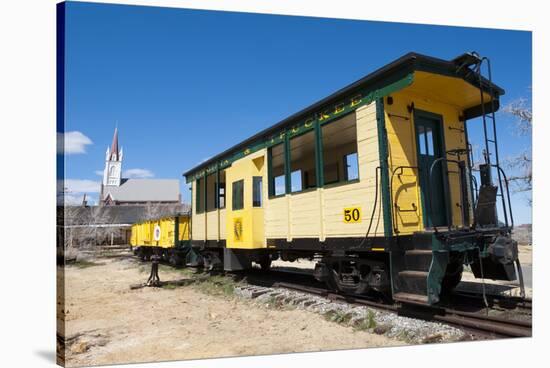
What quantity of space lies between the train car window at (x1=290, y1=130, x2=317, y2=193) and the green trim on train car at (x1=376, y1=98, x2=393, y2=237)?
5.71 feet

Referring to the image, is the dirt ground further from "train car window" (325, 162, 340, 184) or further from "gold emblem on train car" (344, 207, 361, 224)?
"train car window" (325, 162, 340, 184)

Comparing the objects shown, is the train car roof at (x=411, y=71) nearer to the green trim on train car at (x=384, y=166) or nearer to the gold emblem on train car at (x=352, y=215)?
the green trim on train car at (x=384, y=166)

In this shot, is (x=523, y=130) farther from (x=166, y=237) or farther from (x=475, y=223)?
(x=166, y=237)

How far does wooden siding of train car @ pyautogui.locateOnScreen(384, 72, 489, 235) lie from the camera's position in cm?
588

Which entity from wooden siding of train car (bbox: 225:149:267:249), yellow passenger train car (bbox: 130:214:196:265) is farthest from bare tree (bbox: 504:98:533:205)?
yellow passenger train car (bbox: 130:214:196:265)

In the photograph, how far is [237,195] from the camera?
948cm

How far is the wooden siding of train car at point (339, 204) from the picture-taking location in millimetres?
5973

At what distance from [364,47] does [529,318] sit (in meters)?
4.59

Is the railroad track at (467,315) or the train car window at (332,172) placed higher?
the train car window at (332,172)

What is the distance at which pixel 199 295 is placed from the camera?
8.76 metres

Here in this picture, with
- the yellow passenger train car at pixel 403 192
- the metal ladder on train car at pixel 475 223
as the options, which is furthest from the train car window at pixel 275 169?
the metal ladder on train car at pixel 475 223

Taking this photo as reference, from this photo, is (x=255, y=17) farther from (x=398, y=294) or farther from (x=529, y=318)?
(x=529, y=318)

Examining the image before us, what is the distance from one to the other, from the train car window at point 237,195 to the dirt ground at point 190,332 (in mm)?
2242

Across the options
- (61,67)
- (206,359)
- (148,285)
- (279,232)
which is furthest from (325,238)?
(148,285)
